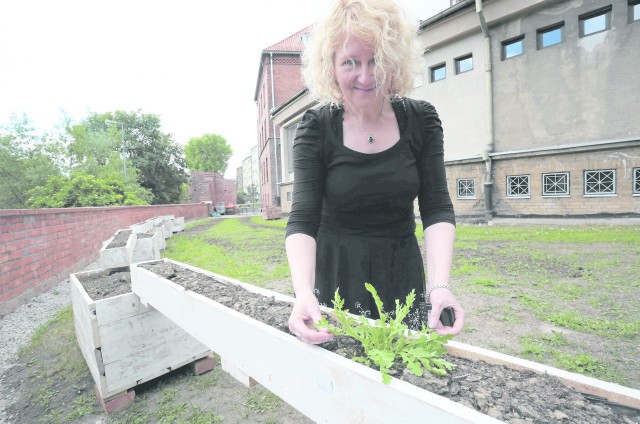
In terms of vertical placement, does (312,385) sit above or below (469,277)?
above

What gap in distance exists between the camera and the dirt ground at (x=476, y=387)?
0.89 metres

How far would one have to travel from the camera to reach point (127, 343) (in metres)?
3.00

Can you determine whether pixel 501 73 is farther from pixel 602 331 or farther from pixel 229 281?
pixel 229 281

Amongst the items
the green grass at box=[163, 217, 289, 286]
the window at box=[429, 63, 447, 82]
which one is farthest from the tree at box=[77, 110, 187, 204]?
the window at box=[429, 63, 447, 82]

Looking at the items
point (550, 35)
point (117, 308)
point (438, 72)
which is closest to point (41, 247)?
point (117, 308)

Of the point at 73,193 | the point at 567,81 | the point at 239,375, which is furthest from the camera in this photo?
the point at 73,193

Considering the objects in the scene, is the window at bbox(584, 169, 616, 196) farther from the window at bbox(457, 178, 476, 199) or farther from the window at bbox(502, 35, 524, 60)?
the window at bbox(502, 35, 524, 60)

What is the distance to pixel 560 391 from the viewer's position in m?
0.97

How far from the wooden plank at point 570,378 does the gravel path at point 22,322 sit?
3485 millimetres

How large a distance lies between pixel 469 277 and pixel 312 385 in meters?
5.23

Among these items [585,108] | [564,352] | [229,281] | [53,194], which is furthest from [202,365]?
[53,194]

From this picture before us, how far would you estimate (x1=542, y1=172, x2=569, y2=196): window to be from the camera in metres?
10.9

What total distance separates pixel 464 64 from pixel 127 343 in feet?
48.0

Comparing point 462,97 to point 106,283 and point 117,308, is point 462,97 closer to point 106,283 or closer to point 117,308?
point 106,283
